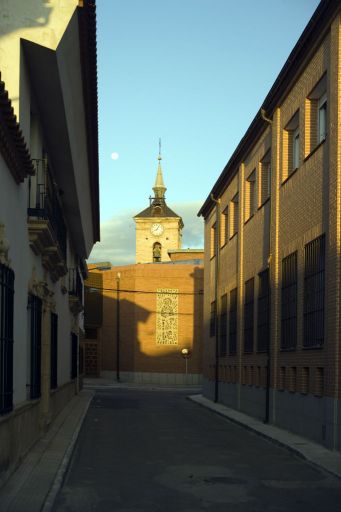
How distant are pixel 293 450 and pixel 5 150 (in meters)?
8.73

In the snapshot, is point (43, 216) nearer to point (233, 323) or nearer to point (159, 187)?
point (233, 323)

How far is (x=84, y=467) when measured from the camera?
13.7 meters

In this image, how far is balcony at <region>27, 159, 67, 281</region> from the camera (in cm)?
1430

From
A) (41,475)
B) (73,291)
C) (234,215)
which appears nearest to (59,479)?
(41,475)

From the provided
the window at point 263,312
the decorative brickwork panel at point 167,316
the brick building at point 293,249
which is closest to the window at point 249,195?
the brick building at point 293,249

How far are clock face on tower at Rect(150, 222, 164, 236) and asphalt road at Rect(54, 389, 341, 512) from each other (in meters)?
76.0

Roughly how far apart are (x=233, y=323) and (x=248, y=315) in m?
3.52

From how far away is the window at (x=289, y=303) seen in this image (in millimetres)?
19531

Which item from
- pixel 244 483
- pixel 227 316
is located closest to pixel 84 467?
pixel 244 483

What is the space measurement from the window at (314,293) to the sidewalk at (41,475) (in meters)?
5.48

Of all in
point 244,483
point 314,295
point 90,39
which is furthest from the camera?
point 314,295

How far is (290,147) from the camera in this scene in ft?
69.1

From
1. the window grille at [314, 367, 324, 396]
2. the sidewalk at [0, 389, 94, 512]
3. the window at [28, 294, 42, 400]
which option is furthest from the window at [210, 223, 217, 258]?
the window at [28, 294, 42, 400]

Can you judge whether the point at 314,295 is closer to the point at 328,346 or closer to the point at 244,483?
the point at 328,346
